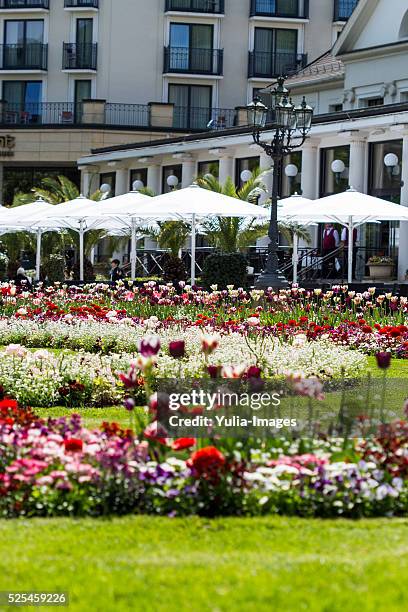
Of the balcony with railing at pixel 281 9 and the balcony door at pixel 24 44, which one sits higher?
the balcony with railing at pixel 281 9

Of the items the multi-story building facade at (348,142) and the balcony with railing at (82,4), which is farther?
the balcony with railing at (82,4)

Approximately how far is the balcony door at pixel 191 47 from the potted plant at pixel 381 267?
27.1m

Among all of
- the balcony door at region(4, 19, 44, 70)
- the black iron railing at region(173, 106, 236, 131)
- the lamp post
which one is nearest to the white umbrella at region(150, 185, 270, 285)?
the lamp post

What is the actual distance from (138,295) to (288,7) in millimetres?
38631

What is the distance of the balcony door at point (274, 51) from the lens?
2269 inches

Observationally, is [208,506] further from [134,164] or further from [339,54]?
[134,164]

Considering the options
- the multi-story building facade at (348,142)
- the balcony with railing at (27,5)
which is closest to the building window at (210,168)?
the multi-story building facade at (348,142)

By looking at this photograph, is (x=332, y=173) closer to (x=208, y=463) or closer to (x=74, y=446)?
(x=74, y=446)

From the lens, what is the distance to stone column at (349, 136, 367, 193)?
114 feet

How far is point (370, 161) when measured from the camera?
35.0 metres

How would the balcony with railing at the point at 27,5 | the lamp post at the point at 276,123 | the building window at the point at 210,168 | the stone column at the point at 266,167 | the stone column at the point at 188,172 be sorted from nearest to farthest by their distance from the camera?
1. the lamp post at the point at 276,123
2. the stone column at the point at 266,167
3. the building window at the point at 210,168
4. the stone column at the point at 188,172
5. the balcony with railing at the point at 27,5

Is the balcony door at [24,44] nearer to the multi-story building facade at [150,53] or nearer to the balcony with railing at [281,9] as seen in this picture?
the multi-story building facade at [150,53]

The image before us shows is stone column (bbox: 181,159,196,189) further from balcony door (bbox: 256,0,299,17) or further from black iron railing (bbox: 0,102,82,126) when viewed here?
balcony door (bbox: 256,0,299,17)

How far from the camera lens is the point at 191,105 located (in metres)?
57.7
